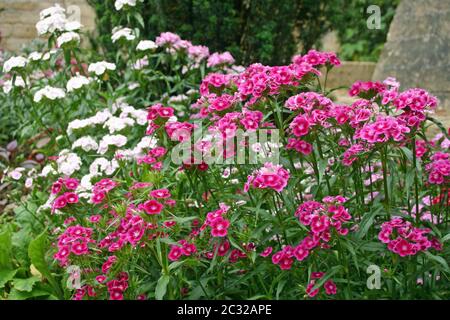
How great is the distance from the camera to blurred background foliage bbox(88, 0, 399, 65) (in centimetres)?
491

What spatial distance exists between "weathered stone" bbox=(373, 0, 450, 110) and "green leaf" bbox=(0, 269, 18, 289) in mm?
3087

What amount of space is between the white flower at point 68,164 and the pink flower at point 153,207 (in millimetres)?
1171

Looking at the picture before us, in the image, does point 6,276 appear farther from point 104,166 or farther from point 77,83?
point 77,83

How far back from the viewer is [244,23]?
16.8 ft

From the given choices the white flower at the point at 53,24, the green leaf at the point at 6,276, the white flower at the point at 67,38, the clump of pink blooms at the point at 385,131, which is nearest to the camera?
the clump of pink blooms at the point at 385,131

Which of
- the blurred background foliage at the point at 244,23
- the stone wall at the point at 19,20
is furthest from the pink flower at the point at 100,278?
the stone wall at the point at 19,20

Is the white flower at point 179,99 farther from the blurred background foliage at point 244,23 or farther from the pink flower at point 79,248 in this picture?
the pink flower at point 79,248

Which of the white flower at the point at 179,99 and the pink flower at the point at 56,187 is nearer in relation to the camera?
the pink flower at the point at 56,187

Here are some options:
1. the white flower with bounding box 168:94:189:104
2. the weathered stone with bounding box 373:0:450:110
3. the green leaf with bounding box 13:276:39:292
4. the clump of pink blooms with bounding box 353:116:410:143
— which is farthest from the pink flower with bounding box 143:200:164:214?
the weathered stone with bounding box 373:0:450:110

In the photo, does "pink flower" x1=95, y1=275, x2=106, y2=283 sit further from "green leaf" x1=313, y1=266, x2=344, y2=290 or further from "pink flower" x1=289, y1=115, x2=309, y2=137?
"pink flower" x1=289, y1=115, x2=309, y2=137

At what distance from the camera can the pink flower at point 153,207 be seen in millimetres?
2357
